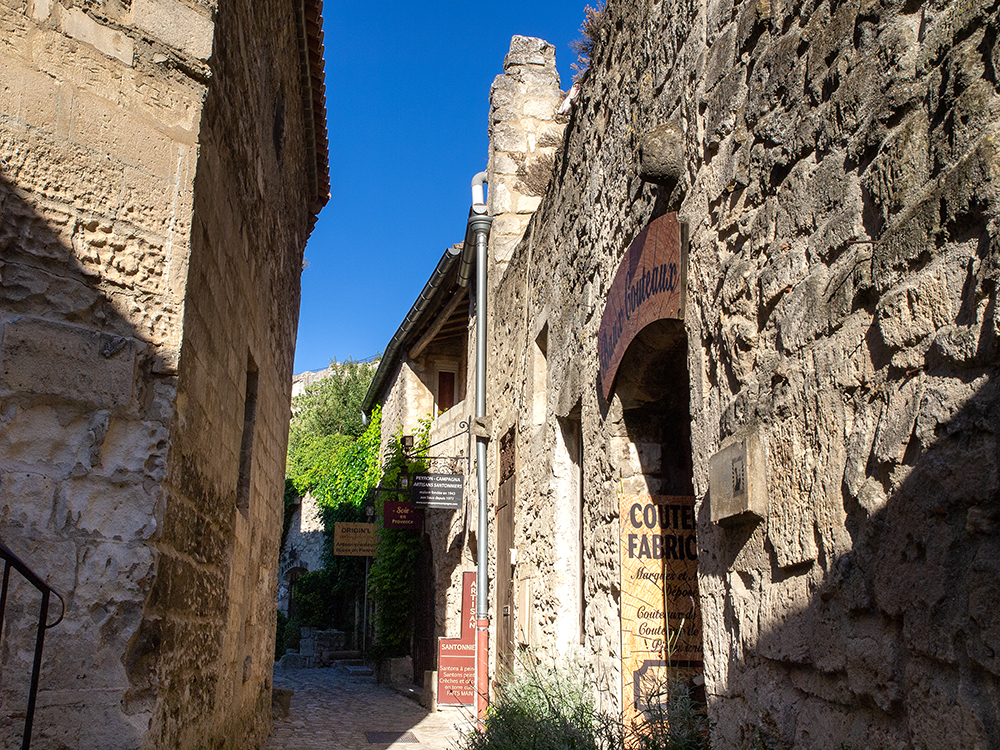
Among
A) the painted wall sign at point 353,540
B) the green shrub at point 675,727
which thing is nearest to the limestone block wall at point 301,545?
the painted wall sign at point 353,540

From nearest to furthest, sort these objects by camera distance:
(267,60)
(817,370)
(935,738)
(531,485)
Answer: (935,738) < (817,370) < (267,60) < (531,485)

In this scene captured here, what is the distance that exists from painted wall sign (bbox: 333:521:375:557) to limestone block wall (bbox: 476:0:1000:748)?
1213cm

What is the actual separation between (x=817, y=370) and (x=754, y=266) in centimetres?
61

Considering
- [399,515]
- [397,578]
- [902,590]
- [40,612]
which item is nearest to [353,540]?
[397,578]

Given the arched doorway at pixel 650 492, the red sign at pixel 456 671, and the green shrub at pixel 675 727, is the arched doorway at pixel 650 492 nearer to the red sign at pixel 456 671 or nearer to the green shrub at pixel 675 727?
the green shrub at pixel 675 727

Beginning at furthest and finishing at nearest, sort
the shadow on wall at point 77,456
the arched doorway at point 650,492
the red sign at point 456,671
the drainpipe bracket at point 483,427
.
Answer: the drainpipe bracket at point 483,427 → the red sign at point 456,671 → the arched doorway at point 650,492 → the shadow on wall at point 77,456

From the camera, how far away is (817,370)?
238 centimetres

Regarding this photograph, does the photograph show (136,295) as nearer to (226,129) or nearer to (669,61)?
(226,129)

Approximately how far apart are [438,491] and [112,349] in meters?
7.42

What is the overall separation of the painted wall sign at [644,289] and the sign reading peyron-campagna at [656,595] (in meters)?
0.70

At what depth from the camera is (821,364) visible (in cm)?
236

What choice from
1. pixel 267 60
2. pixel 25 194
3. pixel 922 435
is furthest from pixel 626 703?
pixel 267 60

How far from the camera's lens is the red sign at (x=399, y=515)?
41.0 feet

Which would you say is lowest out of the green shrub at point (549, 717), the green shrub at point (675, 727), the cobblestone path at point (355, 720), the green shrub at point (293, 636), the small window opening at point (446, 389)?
the cobblestone path at point (355, 720)
